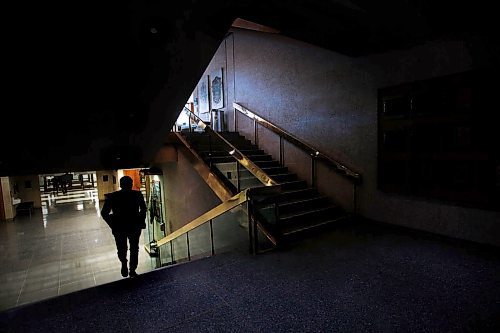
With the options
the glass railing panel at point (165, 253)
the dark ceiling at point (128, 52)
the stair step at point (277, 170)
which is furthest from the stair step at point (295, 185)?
the glass railing panel at point (165, 253)

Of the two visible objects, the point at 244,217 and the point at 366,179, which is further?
the point at 366,179

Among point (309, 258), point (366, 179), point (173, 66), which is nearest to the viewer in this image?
point (173, 66)

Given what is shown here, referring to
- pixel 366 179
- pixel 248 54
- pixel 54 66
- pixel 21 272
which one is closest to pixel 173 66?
pixel 54 66

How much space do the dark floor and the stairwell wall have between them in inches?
21.5

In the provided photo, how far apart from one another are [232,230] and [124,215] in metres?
2.64

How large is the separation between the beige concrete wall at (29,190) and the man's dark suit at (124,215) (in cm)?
1428

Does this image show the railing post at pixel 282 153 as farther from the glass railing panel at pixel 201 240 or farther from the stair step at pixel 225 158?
the glass railing panel at pixel 201 240

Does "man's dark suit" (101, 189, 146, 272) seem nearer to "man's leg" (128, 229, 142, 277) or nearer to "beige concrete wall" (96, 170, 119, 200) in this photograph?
"man's leg" (128, 229, 142, 277)

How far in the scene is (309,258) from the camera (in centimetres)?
362

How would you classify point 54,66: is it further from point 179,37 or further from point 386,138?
point 386,138

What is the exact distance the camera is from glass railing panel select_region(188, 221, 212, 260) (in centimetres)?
655

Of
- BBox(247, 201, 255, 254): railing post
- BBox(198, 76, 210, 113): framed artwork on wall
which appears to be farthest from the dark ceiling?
BBox(198, 76, 210, 113): framed artwork on wall

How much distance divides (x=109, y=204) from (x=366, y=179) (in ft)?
13.7

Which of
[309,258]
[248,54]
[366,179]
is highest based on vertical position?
[248,54]
